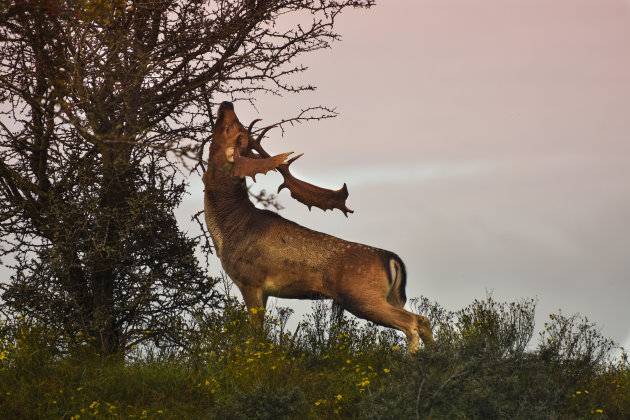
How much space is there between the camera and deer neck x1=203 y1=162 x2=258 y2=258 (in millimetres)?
10922

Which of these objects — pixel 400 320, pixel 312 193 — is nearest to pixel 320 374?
pixel 400 320

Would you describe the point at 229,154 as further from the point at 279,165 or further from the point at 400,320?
the point at 400,320

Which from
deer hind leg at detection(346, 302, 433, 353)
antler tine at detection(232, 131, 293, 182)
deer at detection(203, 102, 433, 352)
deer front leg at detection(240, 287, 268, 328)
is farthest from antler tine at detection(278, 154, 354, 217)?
deer hind leg at detection(346, 302, 433, 353)

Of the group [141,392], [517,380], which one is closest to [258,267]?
[141,392]

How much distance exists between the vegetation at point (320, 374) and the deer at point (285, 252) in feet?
1.31

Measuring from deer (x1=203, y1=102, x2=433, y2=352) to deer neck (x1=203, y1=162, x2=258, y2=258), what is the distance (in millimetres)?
13

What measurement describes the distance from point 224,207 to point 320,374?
109 inches

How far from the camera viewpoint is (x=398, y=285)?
1050cm

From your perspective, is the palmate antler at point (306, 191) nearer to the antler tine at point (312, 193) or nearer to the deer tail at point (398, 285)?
the antler tine at point (312, 193)

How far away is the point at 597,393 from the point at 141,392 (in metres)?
5.41

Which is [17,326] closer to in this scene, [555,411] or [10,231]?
[10,231]

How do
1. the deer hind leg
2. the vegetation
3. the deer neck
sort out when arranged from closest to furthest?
the vegetation
the deer hind leg
the deer neck

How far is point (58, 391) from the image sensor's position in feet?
30.8

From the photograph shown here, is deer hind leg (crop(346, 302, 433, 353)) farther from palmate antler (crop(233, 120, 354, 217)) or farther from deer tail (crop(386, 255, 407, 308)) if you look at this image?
palmate antler (crop(233, 120, 354, 217))
